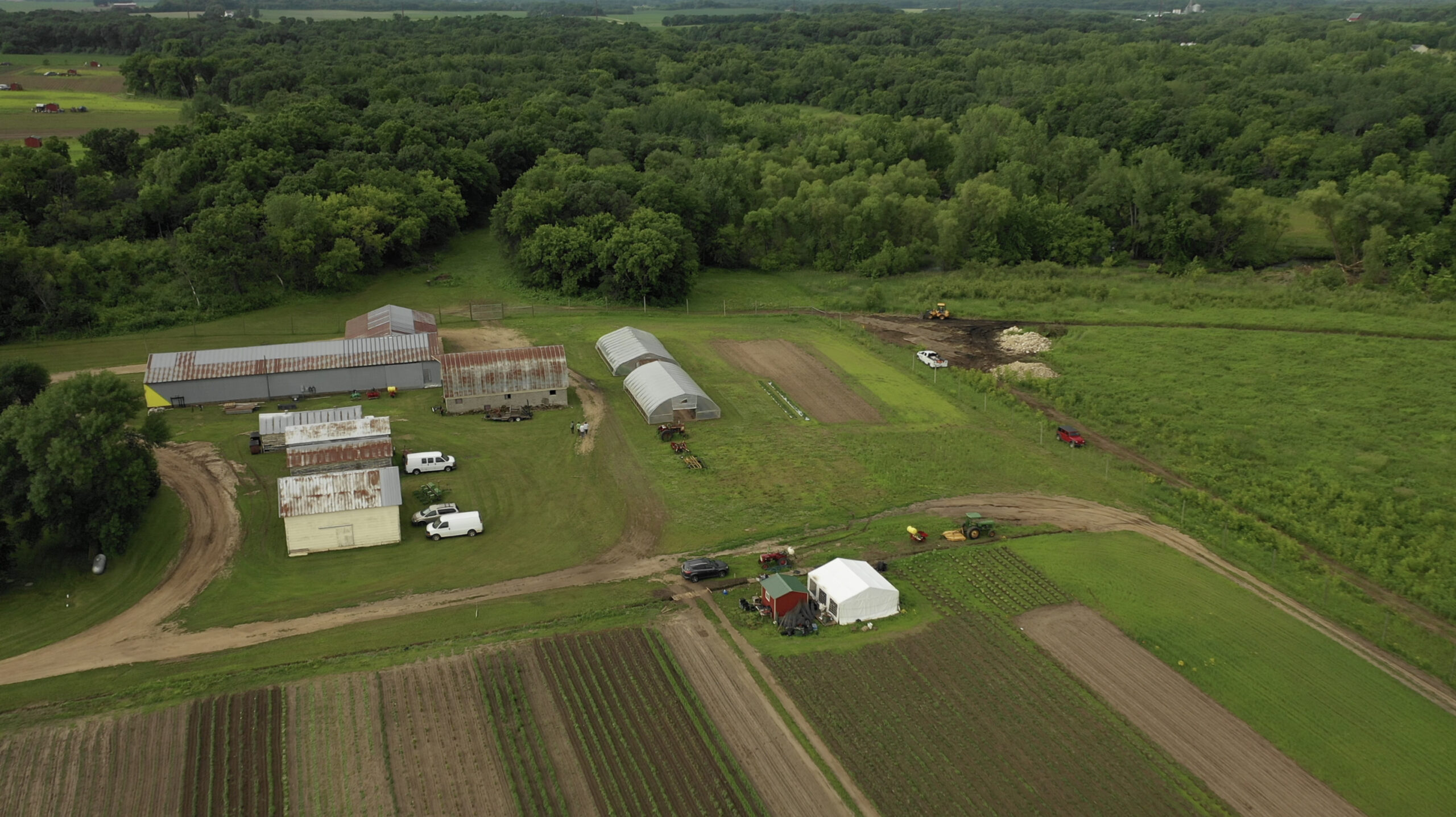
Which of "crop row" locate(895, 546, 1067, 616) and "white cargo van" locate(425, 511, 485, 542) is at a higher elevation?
"crop row" locate(895, 546, 1067, 616)

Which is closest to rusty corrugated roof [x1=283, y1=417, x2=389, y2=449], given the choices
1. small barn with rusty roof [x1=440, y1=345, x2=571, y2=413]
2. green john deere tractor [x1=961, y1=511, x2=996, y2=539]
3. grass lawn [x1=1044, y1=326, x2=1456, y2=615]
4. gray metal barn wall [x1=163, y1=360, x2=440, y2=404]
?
small barn with rusty roof [x1=440, y1=345, x2=571, y2=413]

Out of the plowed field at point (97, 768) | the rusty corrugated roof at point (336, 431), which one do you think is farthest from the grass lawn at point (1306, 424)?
the plowed field at point (97, 768)

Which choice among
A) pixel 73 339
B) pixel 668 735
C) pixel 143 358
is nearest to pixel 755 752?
pixel 668 735

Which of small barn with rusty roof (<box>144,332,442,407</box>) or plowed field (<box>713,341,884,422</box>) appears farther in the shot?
plowed field (<box>713,341,884,422</box>)

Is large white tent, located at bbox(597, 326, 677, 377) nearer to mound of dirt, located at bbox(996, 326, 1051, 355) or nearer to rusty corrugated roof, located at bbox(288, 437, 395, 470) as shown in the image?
rusty corrugated roof, located at bbox(288, 437, 395, 470)

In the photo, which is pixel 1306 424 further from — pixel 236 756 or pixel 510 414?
pixel 236 756

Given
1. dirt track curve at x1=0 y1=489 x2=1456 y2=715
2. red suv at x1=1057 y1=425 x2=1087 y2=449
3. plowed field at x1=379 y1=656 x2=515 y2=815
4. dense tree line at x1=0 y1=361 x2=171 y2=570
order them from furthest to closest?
red suv at x1=1057 y1=425 x2=1087 y2=449 < dense tree line at x1=0 y1=361 x2=171 y2=570 < dirt track curve at x1=0 y1=489 x2=1456 y2=715 < plowed field at x1=379 y1=656 x2=515 y2=815

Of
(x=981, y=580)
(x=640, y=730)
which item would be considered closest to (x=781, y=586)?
(x=640, y=730)
